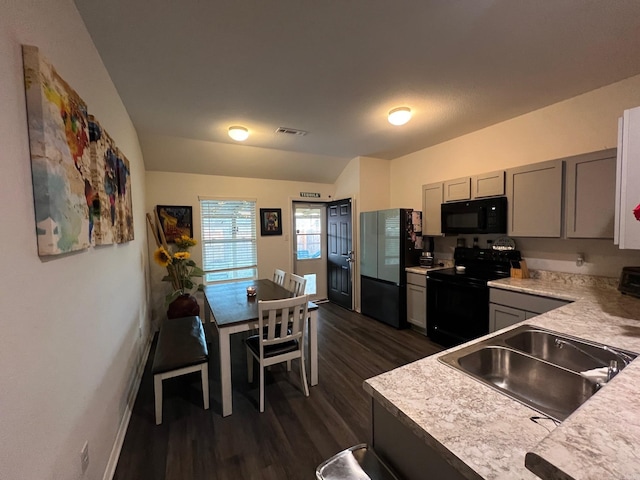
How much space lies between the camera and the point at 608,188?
6.74 feet

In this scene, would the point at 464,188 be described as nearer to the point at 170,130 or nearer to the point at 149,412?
the point at 170,130

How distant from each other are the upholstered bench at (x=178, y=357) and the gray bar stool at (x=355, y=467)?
148 centimetres

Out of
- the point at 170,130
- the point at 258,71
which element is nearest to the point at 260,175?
the point at 170,130

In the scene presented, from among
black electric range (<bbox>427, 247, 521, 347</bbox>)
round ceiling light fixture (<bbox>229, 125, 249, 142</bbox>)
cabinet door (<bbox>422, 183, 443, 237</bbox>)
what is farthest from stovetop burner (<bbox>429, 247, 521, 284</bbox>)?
round ceiling light fixture (<bbox>229, 125, 249, 142</bbox>)

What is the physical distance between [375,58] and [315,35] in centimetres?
47

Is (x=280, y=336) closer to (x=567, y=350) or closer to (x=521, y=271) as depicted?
(x=567, y=350)

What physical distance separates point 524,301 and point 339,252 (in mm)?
2964

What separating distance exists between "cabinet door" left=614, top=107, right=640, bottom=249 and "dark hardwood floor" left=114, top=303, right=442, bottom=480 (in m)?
1.96

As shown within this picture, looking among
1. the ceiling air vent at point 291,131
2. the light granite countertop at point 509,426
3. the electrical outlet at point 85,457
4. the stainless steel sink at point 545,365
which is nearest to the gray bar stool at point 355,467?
the light granite countertop at point 509,426

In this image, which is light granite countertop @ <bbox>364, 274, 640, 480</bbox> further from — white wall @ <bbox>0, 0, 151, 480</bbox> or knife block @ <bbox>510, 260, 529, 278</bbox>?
knife block @ <bbox>510, 260, 529, 278</bbox>

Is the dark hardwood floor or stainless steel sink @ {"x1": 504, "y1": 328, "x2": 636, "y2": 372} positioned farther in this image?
the dark hardwood floor

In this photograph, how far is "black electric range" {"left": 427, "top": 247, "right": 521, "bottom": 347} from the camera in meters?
2.71

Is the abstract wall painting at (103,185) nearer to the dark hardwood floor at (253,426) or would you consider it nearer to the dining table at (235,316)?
the dining table at (235,316)

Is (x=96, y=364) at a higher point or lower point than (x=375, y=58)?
lower
